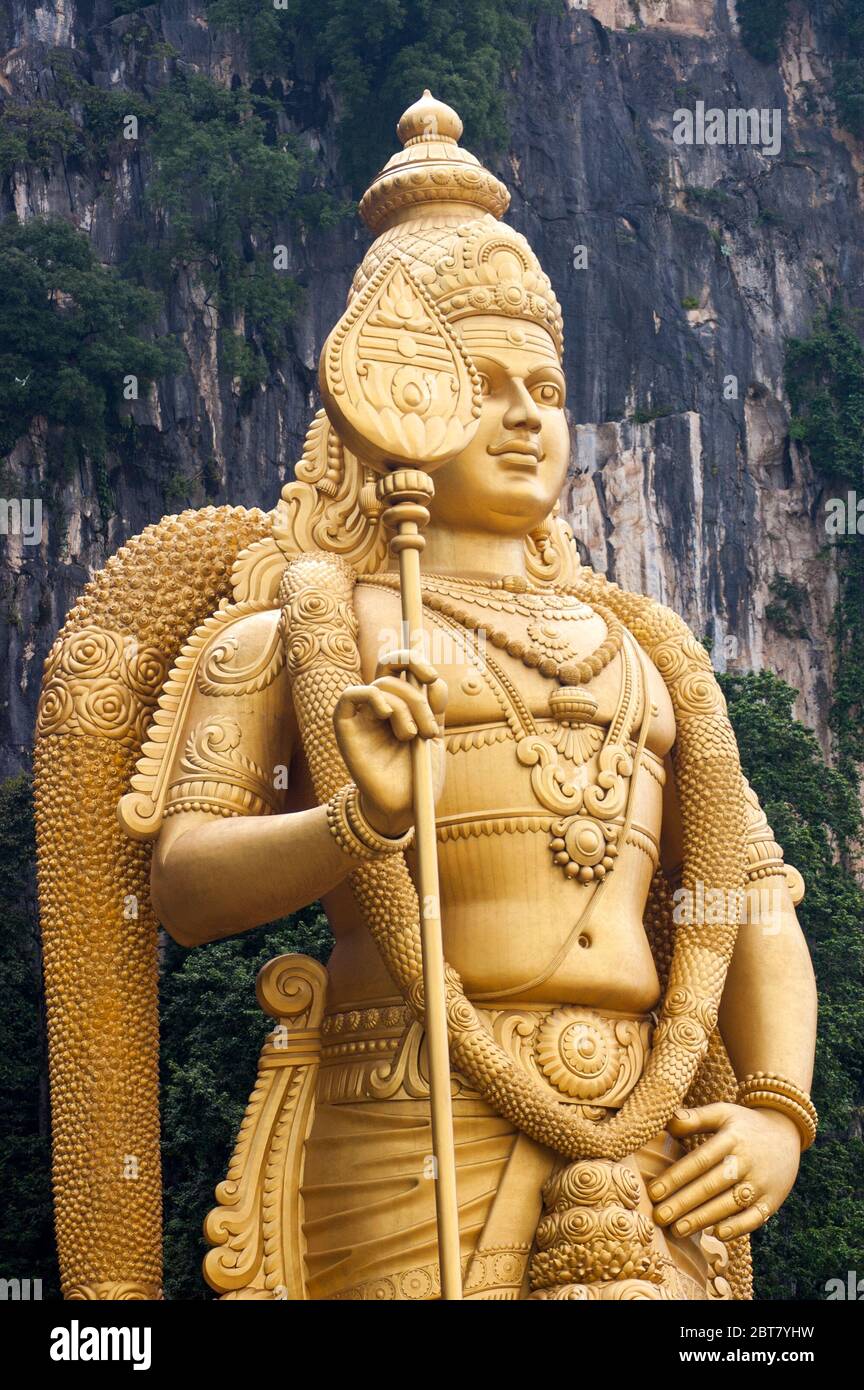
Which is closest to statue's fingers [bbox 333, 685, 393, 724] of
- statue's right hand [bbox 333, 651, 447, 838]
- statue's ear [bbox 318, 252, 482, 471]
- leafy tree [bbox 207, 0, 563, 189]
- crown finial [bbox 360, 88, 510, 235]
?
statue's right hand [bbox 333, 651, 447, 838]

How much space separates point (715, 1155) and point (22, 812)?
20124 mm

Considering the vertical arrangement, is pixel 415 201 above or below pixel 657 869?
above

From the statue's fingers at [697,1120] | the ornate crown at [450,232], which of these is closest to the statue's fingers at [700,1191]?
the statue's fingers at [697,1120]

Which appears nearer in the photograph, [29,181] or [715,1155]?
[715,1155]

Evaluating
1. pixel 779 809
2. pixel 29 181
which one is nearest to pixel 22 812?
pixel 779 809

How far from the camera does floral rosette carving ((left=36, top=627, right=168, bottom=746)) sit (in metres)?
6.24

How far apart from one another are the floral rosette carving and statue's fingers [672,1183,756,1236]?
7.14ft

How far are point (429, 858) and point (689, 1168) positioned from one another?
1.38 meters

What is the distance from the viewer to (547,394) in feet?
20.5

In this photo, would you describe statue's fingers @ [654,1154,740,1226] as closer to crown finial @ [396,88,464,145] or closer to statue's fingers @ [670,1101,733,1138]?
statue's fingers @ [670,1101,733,1138]

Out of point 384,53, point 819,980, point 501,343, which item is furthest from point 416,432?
point 384,53

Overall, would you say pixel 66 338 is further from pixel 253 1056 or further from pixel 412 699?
pixel 412 699

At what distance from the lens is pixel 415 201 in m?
6.51

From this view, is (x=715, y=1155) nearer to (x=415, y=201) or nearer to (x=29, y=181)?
(x=415, y=201)
